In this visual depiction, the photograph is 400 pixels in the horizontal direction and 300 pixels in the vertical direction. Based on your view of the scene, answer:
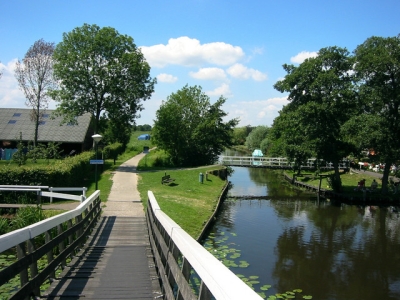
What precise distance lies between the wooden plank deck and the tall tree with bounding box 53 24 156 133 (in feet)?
94.9

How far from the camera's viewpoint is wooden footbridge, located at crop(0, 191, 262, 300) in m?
2.86

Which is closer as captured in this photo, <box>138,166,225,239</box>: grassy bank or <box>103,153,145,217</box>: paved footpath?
<box>103,153,145,217</box>: paved footpath

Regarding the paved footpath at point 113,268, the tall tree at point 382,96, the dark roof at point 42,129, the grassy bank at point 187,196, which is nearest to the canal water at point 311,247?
the grassy bank at point 187,196

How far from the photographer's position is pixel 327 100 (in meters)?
32.3

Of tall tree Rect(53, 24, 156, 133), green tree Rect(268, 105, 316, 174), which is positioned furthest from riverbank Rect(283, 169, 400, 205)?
tall tree Rect(53, 24, 156, 133)

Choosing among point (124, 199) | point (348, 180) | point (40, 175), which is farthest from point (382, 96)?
point (40, 175)

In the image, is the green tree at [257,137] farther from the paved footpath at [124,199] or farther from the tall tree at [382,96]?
the paved footpath at [124,199]

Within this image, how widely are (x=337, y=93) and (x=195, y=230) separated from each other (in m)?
20.1

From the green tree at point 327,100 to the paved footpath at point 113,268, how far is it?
22.4 m

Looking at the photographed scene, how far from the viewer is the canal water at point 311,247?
12898 mm

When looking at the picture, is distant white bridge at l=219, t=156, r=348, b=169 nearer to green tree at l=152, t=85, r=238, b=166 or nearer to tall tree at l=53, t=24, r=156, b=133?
green tree at l=152, t=85, r=238, b=166

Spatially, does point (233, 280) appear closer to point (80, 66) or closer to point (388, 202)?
point (388, 202)

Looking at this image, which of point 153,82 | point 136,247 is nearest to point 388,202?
point 153,82

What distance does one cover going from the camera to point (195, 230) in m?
17.0
